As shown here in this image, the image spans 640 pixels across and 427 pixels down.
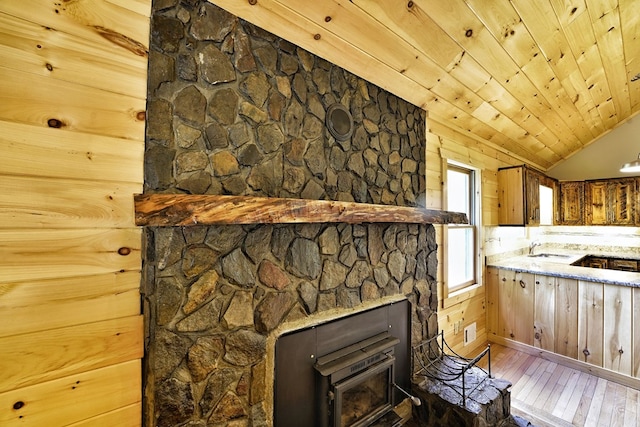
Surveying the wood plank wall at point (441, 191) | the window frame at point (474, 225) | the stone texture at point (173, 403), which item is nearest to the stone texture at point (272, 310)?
the stone texture at point (173, 403)

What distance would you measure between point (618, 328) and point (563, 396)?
90 cm

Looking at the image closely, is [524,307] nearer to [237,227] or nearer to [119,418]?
[237,227]

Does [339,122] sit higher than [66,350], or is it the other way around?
[339,122]

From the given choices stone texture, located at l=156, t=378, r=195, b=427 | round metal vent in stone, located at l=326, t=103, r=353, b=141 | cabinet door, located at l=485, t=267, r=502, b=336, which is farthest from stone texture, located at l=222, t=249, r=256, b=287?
cabinet door, located at l=485, t=267, r=502, b=336

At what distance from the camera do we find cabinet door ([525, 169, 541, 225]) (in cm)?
348

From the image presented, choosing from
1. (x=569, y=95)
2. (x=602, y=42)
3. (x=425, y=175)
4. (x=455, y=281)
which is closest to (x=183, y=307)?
(x=425, y=175)

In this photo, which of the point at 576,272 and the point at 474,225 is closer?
the point at 576,272

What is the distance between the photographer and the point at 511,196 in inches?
140

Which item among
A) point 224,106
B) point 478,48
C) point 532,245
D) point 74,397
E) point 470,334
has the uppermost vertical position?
point 478,48

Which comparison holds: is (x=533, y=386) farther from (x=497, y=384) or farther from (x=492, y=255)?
(x=492, y=255)

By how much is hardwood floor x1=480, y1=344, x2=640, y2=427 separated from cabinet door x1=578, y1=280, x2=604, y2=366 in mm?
210

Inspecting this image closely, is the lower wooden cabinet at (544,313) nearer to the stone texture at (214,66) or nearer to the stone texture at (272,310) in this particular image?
the stone texture at (272,310)

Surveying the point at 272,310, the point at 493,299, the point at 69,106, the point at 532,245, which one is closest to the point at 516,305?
the point at 493,299

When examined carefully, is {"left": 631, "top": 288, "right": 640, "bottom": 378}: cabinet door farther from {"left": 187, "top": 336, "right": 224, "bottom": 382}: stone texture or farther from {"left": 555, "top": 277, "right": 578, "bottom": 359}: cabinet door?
{"left": 187, "top": 336, "right": 224, "bottom": 382}: stone texture
